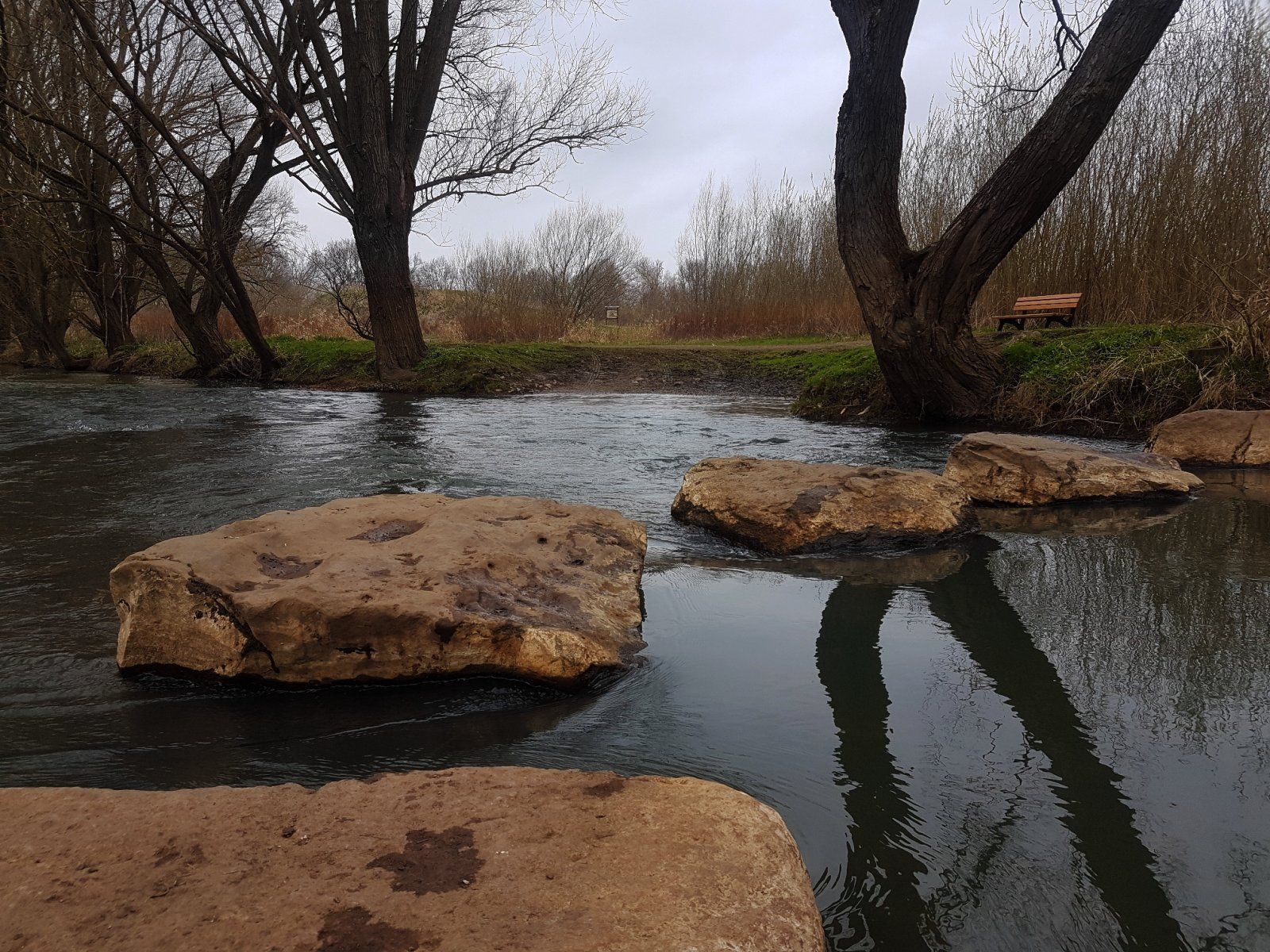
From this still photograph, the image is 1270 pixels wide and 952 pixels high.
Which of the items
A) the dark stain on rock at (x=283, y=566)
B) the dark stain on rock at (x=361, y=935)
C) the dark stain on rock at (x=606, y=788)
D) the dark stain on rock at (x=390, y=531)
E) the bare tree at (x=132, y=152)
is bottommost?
the dark stain on rock at (x=606, y=788)

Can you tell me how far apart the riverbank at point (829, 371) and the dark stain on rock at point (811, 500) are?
4399 millimetres

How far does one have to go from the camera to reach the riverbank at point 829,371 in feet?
23.1

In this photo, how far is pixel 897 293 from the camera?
7.69m

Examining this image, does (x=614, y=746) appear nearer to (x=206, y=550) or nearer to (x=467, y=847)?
(x=467, y=847)

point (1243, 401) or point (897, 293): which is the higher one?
point (897, 293)

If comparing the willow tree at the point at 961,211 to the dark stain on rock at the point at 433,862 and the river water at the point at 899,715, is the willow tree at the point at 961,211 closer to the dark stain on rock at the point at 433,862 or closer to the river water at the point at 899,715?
the river water at the point at 899,715

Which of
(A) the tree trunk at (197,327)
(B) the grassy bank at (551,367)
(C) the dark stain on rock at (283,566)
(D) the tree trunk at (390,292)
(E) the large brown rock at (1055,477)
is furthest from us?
(A) the tree trunk at (197,327)

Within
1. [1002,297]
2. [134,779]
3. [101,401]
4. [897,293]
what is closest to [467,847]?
[134,779]

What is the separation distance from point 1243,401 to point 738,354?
765 centimetres

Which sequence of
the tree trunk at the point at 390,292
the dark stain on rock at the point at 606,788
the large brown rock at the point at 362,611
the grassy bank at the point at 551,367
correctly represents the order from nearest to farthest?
the dark stain on rock at the point at 606,788 → the large brown rock at the point at 362,611 → the tree trunk at the point at 390,292 → the grassy bank at the point at 551,367

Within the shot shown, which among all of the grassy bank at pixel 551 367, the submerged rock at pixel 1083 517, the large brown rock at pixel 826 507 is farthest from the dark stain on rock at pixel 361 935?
the grassy bank at pixel 551 367

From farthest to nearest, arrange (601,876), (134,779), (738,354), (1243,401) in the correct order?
(738,354)
(1243,401)
(134,779)
(601,876)

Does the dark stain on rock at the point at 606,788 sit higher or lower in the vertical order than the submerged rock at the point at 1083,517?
lower

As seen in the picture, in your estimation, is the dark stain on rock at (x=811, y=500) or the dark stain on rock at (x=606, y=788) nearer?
the dark stain on rock at (x=606, y=788)
